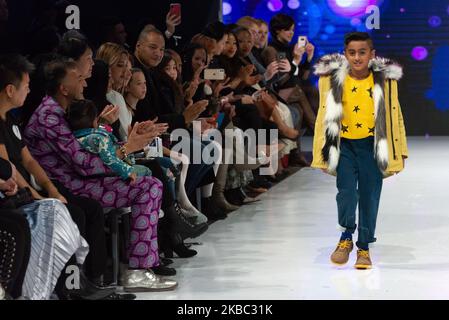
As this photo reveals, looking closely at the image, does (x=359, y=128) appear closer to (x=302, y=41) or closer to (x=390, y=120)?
(x=390, y=120)

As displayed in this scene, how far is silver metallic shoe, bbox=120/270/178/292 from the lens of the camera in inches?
169

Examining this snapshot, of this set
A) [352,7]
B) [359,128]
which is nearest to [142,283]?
[359,128]

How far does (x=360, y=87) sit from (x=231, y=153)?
1828 mm

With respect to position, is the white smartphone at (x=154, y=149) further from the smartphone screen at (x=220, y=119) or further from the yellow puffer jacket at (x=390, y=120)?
the smartphone screen at (x=220, y=119)

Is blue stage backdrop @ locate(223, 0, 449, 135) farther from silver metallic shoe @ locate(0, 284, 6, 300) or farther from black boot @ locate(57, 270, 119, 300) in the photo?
silver metallic shoe @ locate(0, 284, 6, 300)

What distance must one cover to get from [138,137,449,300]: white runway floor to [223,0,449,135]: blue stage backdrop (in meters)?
3.84

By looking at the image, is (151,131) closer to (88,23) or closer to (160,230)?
(160,230)

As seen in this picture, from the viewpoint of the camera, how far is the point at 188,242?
542 cm

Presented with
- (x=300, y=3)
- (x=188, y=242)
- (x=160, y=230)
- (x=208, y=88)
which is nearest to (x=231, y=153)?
(x=208, y=88)

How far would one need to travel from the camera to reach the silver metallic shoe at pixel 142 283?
4297 millimetres

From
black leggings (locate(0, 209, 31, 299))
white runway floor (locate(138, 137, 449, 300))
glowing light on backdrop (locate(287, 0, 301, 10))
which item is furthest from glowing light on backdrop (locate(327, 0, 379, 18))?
black leggings (locate(0, 209, 31, 299))

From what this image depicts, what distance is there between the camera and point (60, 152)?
13.8ft

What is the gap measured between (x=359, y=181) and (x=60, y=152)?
1508 mm

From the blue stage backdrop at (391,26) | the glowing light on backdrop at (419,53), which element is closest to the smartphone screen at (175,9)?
the blue stage backdrop at (391,26)
